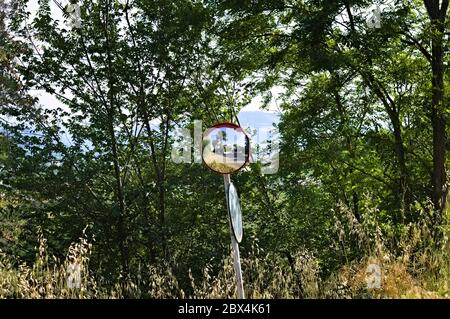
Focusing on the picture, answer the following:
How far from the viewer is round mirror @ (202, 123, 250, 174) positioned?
287 centimetres

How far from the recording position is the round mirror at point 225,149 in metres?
2.87

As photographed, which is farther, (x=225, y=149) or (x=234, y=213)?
(x=234, y=213)

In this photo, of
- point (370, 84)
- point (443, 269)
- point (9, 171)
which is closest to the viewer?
point (443, 269)

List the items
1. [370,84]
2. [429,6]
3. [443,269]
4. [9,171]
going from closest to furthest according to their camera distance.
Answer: [443,269]
[9,171]
[429,6]
[370,84]

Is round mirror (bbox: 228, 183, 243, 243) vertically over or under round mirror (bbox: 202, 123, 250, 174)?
under

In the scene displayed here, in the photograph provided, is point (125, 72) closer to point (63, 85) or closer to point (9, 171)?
point (63, 85)

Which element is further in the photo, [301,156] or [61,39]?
[301,156]

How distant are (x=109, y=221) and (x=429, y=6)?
555 cm

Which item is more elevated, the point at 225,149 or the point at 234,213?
the point at 225,149

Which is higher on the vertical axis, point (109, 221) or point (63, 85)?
point (63, 85)

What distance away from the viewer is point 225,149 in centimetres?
289

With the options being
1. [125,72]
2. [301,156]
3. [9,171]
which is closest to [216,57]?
[125,72]

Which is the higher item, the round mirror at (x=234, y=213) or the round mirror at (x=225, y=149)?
the round mirror at (x=225, y=149)

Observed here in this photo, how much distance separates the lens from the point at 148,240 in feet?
23.9
